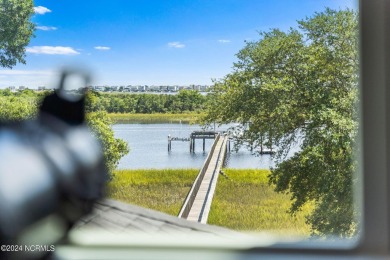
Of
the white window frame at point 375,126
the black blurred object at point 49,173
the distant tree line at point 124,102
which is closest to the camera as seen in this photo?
the white window frame at point 375,126

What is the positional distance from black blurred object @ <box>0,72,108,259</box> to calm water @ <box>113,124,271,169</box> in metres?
0.15

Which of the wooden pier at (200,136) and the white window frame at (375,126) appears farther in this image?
the wooden pier at (200,136)

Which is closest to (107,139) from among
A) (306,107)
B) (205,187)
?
(205,187)

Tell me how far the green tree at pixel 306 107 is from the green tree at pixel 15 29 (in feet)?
3.16

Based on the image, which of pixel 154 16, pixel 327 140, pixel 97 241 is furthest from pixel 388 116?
pixel 97 241

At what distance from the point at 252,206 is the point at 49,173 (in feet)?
3.24

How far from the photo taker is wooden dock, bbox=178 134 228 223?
7.41 feet

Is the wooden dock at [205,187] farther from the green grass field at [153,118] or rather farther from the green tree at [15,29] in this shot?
the green tree at [15,29]

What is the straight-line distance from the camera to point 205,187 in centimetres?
227

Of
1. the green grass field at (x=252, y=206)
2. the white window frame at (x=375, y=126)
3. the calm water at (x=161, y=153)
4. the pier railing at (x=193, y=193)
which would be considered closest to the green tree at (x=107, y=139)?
the calm water at (x=161, y=153)

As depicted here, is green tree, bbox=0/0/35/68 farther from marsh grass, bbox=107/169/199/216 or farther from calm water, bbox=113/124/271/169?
marsh grass, bbox=107/169/199/216

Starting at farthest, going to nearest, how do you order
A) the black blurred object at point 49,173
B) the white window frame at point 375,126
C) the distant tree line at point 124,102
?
1. the distant tree line at point 124,102
2. the black blurred object at point 49,173
3. the white window frame at point 375,126

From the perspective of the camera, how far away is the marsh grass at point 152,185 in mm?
2283

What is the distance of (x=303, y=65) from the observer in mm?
2291
